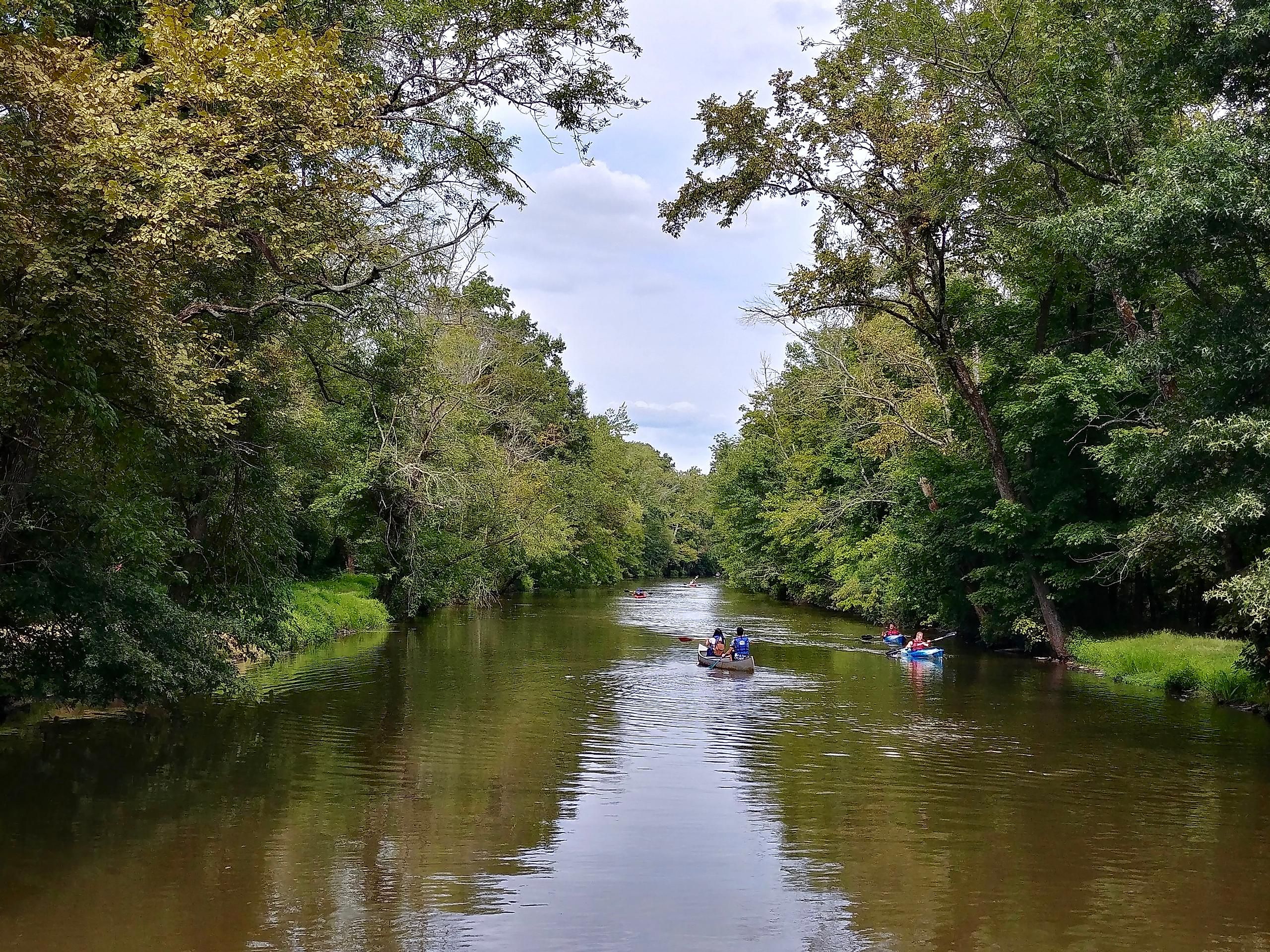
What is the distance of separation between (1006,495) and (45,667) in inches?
920

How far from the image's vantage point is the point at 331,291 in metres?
12.5

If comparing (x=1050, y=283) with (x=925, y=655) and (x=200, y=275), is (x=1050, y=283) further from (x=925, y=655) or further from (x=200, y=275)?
(x=200, y=275)

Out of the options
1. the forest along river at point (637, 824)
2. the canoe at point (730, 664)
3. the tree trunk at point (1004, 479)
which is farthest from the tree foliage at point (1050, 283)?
the canoe at point (730, 664)

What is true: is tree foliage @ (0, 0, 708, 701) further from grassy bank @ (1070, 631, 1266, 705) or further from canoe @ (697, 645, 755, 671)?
grassy bank @ (1070, 631, 1266, 705)

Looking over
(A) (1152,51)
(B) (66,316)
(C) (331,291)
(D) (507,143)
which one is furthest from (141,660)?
(A) (1152,51)

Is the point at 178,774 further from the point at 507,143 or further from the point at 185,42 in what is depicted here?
the point at 507,143

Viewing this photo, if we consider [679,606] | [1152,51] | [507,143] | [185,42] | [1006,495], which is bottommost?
[679,606]

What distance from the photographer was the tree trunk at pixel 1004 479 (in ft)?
90.3

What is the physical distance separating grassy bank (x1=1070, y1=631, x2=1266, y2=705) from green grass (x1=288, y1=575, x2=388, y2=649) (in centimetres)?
1977

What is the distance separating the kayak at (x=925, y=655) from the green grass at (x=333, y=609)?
16.6 meters

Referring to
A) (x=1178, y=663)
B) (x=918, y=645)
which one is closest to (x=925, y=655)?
(x=918, y=645)

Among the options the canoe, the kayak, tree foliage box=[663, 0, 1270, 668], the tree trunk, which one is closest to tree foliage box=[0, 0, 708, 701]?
tree foliage box=[663, 0, 1270, 668]

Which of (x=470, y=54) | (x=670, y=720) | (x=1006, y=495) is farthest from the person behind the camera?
(x=1006, y=495)

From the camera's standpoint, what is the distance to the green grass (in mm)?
29062
